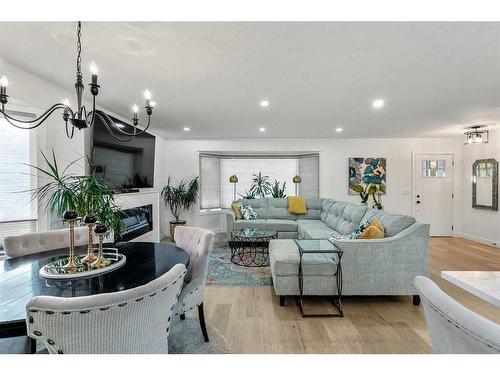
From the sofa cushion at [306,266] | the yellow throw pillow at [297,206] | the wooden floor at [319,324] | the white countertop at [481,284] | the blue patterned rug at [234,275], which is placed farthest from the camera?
the yellow throw pillow at [297,206]

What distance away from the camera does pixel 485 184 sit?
5488 mm

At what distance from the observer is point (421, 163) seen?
20.5 ft

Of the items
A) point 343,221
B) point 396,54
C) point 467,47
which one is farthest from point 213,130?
point 467,47

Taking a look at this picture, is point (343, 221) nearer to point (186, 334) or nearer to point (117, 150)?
point (186, 334)

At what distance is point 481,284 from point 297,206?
15.6 ft

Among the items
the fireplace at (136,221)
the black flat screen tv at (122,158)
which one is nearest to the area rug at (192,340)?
the fireplace at (136,221)

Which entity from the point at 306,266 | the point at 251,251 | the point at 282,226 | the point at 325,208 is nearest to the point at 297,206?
the point at 325,208

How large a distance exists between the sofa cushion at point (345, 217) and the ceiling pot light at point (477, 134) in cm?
297

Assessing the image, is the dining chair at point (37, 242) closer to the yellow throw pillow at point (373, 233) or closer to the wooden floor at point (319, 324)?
the wooden floor at point (319, 324)

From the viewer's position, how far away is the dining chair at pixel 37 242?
1.96 m

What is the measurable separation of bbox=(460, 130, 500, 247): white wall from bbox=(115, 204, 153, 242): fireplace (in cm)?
691
